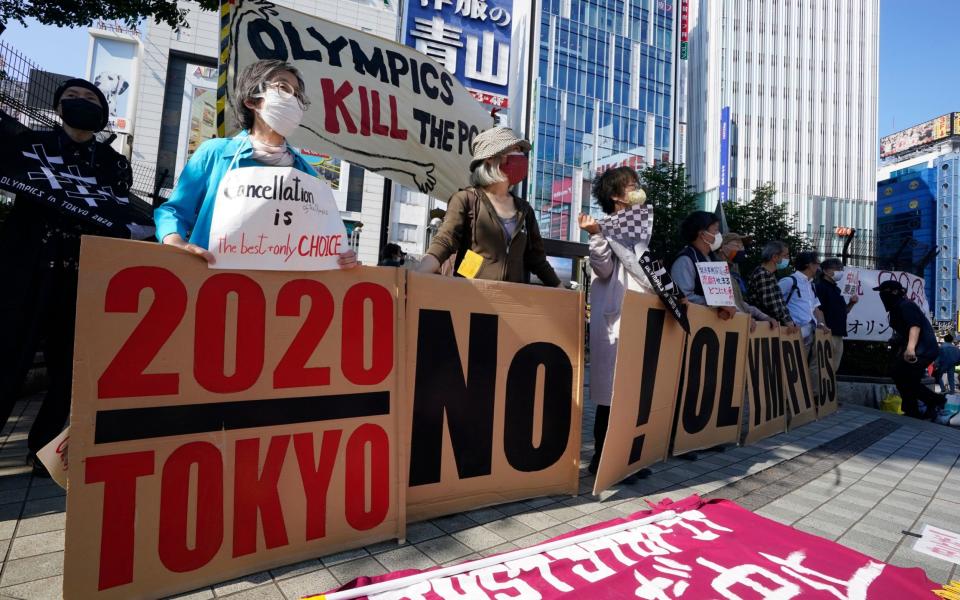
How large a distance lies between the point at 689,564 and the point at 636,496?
36.6 inches

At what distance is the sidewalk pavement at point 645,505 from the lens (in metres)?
Answer: 1.78

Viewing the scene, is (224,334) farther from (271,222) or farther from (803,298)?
(803,298)

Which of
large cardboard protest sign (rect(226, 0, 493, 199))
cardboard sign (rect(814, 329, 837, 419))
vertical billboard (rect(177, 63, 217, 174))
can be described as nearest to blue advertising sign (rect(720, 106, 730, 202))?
vertical billboard (rect(177, 63, 217, 174))

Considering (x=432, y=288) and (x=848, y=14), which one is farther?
(x=848, y=14)

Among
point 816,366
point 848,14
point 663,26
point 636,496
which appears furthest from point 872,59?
point 636,496

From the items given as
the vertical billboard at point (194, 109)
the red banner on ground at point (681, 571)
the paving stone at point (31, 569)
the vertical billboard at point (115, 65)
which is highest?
the vertical billboard at point (115, 65)

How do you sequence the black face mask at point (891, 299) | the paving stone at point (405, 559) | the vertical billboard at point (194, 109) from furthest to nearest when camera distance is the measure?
the vertical billboard at point (194, 109)
the black face mask at point (891, 299)
the paving stone at point (405, 559)

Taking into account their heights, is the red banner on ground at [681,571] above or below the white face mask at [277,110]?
below

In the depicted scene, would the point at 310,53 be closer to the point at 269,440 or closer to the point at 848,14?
the point at 269,440

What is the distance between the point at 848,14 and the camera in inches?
2621

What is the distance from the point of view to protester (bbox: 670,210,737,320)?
3.92 meters

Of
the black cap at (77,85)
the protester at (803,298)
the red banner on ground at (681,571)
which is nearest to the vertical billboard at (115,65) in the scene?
the black cap at (77,85)

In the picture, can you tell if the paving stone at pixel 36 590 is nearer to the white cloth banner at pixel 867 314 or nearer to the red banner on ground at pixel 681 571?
the red banner on ground at pixel 681 571

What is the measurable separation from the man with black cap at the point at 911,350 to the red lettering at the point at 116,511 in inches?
324
